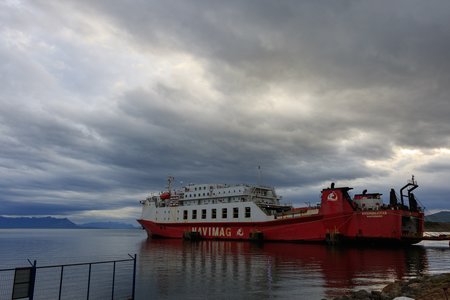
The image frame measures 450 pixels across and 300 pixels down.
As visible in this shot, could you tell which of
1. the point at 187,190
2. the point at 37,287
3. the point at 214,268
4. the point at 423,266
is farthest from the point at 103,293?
the point at 187,190

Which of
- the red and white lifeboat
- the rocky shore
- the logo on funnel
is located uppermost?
the red and white lifeboat

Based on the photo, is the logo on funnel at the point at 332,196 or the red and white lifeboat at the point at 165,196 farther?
the red and white lifeboat at the point at 165,196

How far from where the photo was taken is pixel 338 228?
49.5 metres

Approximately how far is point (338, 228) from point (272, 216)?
1099cm

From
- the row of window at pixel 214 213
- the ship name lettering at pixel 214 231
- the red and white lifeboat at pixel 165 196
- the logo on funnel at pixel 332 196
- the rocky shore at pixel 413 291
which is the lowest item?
the rocky shore at pixel 413 291

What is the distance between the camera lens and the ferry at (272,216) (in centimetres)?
4800

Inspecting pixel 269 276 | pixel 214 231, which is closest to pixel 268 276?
pixel 269 276

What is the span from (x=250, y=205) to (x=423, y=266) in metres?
31.3

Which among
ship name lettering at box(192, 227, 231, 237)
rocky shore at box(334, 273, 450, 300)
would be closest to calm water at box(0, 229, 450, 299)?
rocky shore at box(334, 273, 450, 300)

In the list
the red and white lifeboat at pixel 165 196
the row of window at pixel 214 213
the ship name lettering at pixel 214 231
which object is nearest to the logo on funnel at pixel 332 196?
the row of window at pixel 214 213

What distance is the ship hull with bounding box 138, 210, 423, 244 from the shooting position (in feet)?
153

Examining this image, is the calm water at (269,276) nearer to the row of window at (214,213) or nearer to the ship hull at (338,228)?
the ship hull at (338,228)

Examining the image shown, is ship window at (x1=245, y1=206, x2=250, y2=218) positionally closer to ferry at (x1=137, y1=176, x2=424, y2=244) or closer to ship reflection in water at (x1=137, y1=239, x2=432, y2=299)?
ferry at (x1=137, y1=176, x2=424, y2=244)

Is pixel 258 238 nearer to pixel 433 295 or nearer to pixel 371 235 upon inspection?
pixel 371 235
